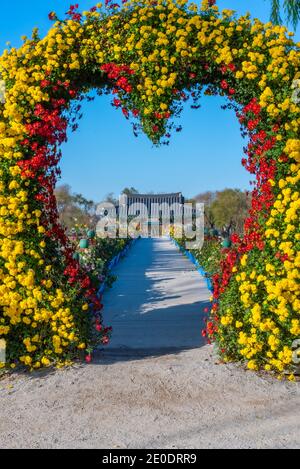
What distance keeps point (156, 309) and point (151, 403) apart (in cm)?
439

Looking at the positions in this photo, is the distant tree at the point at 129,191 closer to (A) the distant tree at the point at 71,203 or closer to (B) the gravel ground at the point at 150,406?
(A) the distant tree at the point at 71,203

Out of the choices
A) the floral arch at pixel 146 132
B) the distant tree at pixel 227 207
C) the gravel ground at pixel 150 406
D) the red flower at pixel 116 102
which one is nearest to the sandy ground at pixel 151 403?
the gravel ground at pixel 150 406

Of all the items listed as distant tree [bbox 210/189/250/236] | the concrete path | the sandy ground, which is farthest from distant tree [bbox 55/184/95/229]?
the sandy ground

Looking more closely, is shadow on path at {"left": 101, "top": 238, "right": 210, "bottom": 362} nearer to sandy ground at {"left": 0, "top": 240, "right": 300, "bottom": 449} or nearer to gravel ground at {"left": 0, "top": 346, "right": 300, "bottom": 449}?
sandy ground at {"left": 0, "top": 240, "right": 300, "bottom": 449}

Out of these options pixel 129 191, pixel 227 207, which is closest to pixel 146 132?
pixel 227 207

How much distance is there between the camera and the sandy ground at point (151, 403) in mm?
4195

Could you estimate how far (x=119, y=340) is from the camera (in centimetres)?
704

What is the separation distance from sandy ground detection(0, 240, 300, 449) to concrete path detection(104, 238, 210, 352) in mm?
56

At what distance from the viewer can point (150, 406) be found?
15.8 ft

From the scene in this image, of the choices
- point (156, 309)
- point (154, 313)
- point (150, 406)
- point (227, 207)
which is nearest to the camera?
point (150, 406)

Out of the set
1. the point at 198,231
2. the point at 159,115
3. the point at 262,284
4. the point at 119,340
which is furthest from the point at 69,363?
the point at 198,231

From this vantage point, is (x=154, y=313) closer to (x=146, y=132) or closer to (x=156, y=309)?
(x=156, y=309)

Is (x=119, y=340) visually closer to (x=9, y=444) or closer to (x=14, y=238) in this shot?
(x=14, y=238)

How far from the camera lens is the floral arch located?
5441 mm
